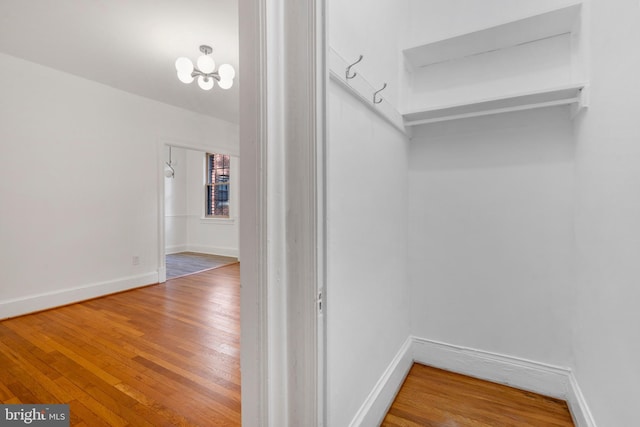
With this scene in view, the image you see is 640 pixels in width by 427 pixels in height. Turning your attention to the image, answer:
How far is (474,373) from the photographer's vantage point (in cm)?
184

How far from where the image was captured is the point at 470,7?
65.5 inches

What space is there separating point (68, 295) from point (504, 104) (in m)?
4.29

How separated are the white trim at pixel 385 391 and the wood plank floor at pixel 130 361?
2.13 ft

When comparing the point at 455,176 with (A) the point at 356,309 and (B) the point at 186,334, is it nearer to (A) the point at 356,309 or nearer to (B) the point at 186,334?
(A) the point at 356,309

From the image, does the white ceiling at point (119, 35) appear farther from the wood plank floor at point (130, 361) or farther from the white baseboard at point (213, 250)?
the white baseboard at point (213, 250)

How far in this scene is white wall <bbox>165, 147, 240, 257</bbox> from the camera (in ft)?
21.3

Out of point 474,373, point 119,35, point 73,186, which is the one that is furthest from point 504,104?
point 73,186

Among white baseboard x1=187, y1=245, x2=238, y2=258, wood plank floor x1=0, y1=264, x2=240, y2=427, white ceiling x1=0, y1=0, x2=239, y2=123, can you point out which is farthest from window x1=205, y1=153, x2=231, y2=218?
wood plank floor x1=0, y1=264, x2=240, y2=427

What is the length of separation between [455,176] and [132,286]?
3.90 meters

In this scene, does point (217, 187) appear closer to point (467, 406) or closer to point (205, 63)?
point (205, 63)

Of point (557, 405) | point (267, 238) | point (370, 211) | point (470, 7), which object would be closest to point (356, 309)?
point (370, 211)

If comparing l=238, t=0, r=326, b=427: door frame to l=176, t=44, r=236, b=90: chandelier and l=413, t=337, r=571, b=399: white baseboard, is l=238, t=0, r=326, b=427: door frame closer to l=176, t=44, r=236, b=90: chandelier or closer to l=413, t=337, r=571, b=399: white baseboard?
l=413, t=337, r=571, b=399: white baseboard

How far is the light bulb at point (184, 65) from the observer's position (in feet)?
8.16

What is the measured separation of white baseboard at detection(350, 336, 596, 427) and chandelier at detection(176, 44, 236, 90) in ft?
8.62
